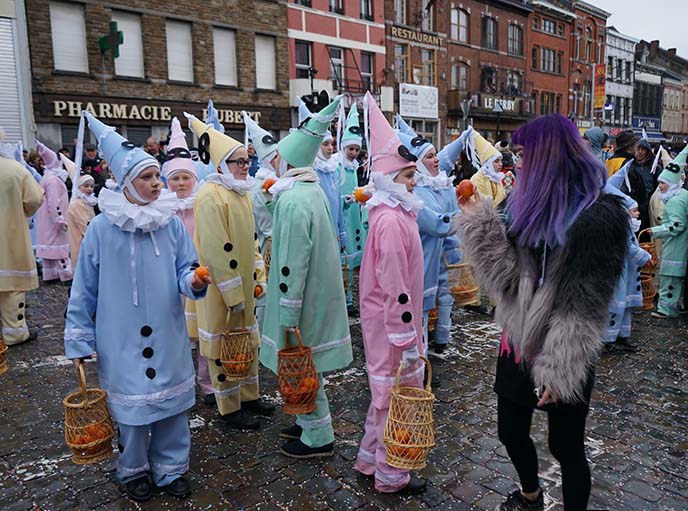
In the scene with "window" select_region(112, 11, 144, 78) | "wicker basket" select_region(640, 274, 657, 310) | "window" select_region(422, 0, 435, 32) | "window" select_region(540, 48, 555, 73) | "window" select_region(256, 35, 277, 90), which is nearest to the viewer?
"wicker basket" select_region(640, 274, 657, 310)

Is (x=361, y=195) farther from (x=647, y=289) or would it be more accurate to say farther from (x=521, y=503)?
(x=647, y=289)

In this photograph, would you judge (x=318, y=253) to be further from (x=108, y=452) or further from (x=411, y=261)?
(x=108, y=452)

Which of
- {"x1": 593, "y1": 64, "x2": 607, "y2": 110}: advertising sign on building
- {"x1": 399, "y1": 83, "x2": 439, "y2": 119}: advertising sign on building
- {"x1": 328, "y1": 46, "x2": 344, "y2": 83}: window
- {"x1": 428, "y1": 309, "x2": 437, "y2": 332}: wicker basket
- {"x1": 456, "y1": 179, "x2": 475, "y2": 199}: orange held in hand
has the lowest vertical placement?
{"x1": 428, "y1": 309, "x2": 437, "y2": 332}: wicker basket

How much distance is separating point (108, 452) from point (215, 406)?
177 centimetres

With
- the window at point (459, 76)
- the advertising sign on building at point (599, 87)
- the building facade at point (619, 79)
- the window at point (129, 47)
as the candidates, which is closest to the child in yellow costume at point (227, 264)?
the window at point (129, 47)

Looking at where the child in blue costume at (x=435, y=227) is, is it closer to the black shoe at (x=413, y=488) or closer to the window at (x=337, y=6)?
the black shoe at (x=413, y=488)

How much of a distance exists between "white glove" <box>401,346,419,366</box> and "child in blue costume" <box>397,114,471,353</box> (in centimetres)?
153

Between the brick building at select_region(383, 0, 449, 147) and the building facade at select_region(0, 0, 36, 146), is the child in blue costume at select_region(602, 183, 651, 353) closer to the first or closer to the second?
the building facade at select_region(0, 0, 36, 146)

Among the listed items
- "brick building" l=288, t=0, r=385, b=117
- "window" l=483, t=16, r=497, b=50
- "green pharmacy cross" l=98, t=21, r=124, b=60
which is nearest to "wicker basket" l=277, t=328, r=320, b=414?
"green pharmacy cross" l=98, t=21, r=124, b=60

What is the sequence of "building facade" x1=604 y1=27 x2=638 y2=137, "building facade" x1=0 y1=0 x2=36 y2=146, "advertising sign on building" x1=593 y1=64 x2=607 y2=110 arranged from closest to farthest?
1. "building facade" x1=0 y1=0 x2=36 y2=146
2. "advertising sign on building" x1=593 y1=64 x2=607 y2=110
3. "building facade" x1=604 y1=27 x2=638 y2=137

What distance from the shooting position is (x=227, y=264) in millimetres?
4398

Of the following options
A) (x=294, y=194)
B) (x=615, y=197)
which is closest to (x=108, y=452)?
(x=294, y=194)

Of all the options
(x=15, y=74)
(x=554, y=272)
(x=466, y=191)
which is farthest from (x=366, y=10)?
(x=554, y=272)

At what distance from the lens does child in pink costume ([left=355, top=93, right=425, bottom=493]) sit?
11.0 feet
